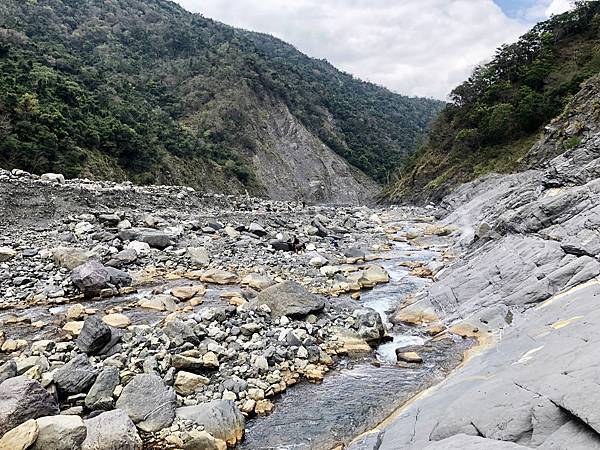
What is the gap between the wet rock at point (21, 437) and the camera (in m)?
6.02

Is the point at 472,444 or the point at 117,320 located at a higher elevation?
the point at 472,444

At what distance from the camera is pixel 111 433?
21.8 feet

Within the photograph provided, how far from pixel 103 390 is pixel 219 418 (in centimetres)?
227

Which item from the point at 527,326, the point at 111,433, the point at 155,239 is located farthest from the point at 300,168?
the point at 111,433

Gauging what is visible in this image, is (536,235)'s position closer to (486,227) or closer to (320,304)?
(486,227)

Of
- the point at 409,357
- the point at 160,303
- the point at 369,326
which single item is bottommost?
the point at 409,357

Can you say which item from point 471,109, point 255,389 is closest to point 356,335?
point 255,389

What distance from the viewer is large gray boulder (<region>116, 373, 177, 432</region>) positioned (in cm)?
745

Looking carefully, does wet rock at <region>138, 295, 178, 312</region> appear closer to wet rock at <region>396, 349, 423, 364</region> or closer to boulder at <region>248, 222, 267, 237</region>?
wet rock at <region>396, 349, 423, 364</region>

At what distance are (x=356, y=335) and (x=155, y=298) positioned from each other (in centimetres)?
599

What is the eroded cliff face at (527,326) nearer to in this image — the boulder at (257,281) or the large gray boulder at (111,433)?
the large gray boulder at (111,433)

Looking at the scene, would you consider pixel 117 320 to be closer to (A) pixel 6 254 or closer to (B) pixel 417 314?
(A) pixel 6 254

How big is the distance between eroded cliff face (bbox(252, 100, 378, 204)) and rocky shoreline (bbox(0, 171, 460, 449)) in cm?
5127

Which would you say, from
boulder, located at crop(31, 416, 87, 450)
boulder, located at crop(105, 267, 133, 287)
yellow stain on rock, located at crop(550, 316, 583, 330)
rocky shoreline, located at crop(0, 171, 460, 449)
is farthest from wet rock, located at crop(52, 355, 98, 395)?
yellow stain on rock, located at crop(550, 316, 583, 330)
